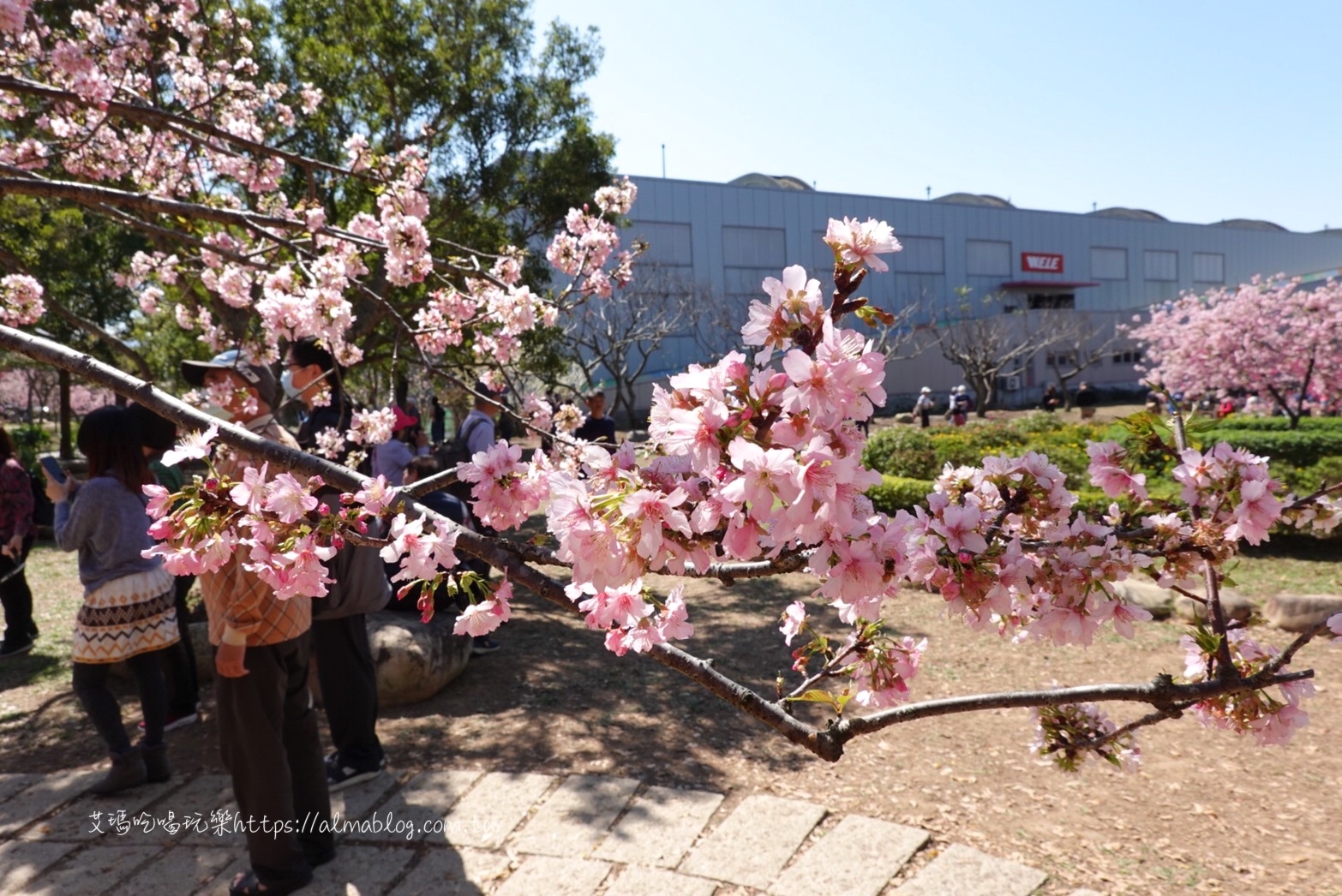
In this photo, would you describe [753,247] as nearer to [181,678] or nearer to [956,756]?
[181,678]

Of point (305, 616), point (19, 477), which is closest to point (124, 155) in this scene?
point (19, 477)

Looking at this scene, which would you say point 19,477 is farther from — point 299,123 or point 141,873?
point 299,123

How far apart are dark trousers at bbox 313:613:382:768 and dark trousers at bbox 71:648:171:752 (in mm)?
809

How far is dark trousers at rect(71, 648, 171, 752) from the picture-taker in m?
3.64

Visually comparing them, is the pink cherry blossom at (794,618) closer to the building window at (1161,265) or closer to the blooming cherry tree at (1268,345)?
the blooming cherry tree at (1268,345)

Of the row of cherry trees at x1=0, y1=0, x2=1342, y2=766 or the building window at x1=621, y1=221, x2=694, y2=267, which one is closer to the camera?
the row of cherry trees at x1=0, y1=0, x2=1342, y2=766

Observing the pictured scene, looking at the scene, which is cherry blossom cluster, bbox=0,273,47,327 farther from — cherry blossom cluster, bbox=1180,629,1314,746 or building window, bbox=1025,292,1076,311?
building window, bbox=1025,292,1076,311

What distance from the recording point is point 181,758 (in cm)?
411

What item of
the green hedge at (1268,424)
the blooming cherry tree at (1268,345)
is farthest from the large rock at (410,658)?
the blooming cherry tree at (1268,345)

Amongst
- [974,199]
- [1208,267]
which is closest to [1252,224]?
[1208,267]

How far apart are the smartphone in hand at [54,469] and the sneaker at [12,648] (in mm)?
2532

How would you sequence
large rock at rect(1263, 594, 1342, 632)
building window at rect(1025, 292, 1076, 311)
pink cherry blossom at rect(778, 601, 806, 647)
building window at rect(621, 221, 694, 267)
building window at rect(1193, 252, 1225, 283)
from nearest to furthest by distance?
pink cherry blossom at rect(778, 601, 806, 647)
large rock at rect(1263, 594, 1342, 632)
building window at rect(621, 221, 694, 267)
building window at rect(1025, 292, 1076, 311)
building window at rect(1193, 252, 1225, 283)

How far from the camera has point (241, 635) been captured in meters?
2.70

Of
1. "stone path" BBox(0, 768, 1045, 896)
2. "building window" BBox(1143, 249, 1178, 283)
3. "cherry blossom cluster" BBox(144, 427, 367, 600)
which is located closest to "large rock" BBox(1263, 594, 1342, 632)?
"stone path" BBox(0, 768, 1045, 896)
